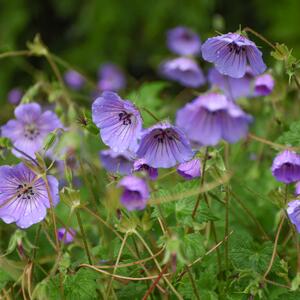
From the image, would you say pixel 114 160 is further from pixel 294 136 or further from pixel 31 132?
pixel 294 136

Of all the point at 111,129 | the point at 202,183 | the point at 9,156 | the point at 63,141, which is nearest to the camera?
the point at 63,141

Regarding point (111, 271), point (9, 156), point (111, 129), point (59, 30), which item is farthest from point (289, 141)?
point (59, 30)

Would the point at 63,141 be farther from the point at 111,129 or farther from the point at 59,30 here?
the point at 59,30

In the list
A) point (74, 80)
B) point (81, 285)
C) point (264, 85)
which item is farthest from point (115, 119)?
point (74, 80)

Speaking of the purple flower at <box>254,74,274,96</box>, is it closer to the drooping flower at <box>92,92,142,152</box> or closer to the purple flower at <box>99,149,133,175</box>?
the purple flower at <box>99,149,133,175</box>

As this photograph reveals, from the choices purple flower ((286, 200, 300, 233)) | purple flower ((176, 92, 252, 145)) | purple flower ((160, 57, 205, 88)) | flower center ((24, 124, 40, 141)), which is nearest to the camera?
purple flower ((176, 92, 252, 145))

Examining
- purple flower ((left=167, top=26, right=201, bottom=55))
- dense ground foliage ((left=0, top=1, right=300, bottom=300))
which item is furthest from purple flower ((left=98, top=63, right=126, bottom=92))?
dense ground foliage ((left=0, top=1, right=300, bottom=300))
